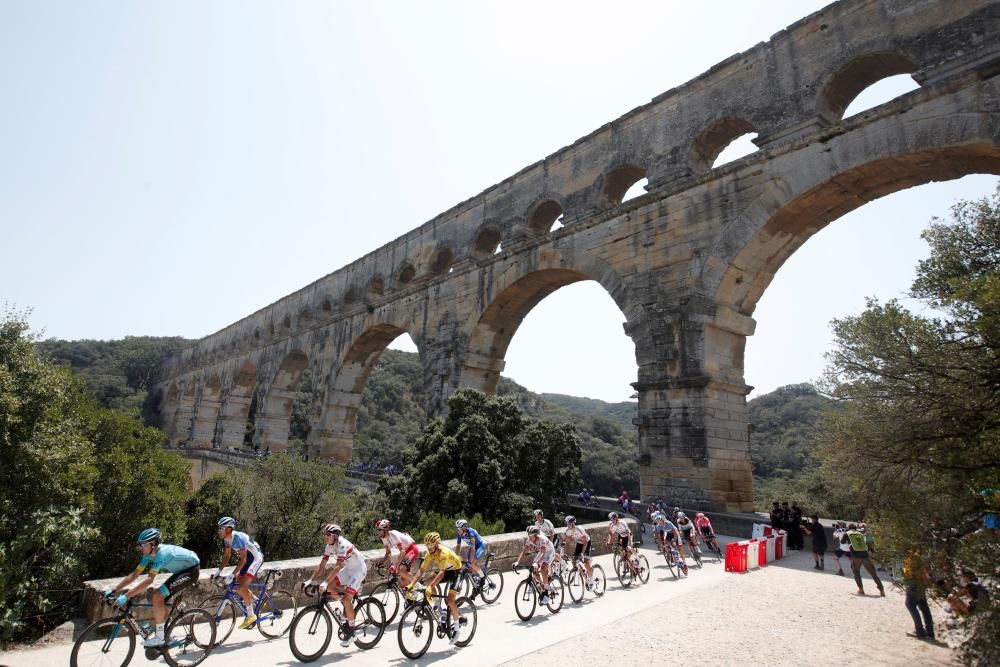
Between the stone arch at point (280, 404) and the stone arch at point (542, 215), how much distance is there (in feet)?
43.8

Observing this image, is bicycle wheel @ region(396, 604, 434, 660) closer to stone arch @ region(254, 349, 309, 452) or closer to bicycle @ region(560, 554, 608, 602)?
bicycle @ region(560, 554, 608, 602)

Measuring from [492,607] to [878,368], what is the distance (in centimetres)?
505

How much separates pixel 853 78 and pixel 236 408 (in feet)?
95.1

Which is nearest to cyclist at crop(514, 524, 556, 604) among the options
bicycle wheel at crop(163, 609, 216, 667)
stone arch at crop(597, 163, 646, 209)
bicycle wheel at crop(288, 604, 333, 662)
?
bicycle wheel at crop(288, 604, 333, 662)

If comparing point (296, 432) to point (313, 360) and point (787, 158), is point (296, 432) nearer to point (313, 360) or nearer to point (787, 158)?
point (313, 360)

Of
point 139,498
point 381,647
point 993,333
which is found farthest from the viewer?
point 139,498

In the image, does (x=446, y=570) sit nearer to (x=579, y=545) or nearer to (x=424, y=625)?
(x=424, y=625)

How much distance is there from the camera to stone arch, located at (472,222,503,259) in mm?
15930

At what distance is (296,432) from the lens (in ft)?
132

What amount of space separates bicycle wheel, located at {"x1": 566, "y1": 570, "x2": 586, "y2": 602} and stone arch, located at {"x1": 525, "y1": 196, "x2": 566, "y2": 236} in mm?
9946

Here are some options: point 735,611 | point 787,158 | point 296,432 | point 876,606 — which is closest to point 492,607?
point 735,611

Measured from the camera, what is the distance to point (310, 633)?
4035 millimetres

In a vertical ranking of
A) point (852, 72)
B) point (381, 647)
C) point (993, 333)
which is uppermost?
point (852, 72)

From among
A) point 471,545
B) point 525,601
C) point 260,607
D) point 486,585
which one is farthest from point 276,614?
point 525,601
